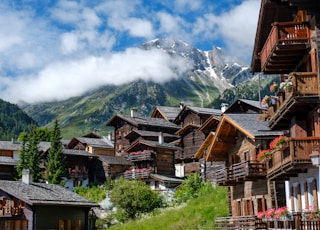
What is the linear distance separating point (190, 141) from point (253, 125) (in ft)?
146

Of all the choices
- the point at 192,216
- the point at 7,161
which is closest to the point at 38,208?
the point at 192,216

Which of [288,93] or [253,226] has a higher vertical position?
[288,93]

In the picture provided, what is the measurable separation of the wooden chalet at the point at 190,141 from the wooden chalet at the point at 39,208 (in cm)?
2759

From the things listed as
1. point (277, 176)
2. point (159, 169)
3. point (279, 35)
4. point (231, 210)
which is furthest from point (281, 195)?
point (159, 169)

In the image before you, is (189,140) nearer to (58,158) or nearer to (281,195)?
(58,158)

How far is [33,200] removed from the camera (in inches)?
1781

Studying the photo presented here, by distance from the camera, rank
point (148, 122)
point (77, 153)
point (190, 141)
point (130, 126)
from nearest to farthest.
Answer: point (190, 141) → point (77, 153) → point (148, 122) → point (130, 126)

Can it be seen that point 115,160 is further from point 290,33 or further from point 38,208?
point 290,33

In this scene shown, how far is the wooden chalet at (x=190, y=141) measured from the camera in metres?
77.6

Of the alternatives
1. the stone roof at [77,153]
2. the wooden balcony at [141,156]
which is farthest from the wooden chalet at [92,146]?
the wooden balcony at [141,156]

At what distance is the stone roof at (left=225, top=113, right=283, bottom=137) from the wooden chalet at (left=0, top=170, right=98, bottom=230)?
1815 cm

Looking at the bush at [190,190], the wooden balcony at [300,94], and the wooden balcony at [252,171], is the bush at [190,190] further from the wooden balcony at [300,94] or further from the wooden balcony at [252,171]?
the wooden balcony at [300,94]

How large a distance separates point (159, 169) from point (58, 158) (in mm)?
13536

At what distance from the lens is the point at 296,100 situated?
23953 millimetres
